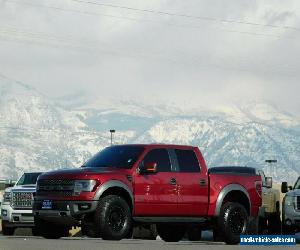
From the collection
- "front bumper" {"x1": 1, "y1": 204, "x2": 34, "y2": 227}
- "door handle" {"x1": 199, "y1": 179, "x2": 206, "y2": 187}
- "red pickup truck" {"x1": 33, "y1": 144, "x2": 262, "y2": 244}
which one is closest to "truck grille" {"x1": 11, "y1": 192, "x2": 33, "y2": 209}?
"front bumper" {"x1": 1, "y1": 204, "x2": 34, "y2": 227}

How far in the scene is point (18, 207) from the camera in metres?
27.0

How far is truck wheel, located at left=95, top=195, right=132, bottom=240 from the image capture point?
19703mm

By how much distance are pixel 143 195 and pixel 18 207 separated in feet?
24.5

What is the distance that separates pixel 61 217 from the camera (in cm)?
1992

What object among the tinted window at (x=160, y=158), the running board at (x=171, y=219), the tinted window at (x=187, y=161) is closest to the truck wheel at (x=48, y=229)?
the running board at (x=171, y=219)

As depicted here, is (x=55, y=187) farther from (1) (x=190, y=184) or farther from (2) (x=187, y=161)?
(2) (x=187, y=161)

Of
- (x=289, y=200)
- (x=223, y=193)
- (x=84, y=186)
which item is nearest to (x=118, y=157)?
(x=84, y=186)

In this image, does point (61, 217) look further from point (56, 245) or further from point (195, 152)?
point (195, 152)

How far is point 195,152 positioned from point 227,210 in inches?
58.5

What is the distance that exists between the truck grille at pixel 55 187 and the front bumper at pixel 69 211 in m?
0.22

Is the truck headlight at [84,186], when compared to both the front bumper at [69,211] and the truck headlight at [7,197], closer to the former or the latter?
the front bumper at [69,211]

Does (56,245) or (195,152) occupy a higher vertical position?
(195,152)

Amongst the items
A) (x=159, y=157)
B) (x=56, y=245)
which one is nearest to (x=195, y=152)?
(x=159, y=157)

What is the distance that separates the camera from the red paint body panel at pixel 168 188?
65.7ft
